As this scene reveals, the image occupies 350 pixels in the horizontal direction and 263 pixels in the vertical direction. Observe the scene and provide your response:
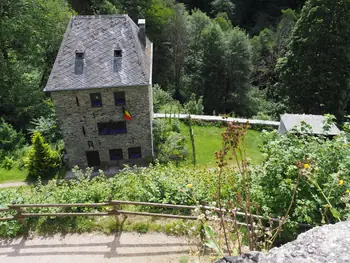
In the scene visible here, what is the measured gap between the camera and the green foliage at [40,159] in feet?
62.8

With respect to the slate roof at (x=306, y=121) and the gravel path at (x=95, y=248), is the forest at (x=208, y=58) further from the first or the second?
the gravel path at (x=95, y=248)

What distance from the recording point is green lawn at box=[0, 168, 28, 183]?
1944 cm

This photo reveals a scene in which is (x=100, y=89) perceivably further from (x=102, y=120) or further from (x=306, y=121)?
(x=306, y=121)

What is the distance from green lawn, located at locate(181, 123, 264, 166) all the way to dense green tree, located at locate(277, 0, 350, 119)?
5049 millimetres

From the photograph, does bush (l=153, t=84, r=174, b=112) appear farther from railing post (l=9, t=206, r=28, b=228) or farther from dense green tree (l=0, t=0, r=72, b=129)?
railing post (l=9, t=206, r=28, b=228)

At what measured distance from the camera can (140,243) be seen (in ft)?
28.9

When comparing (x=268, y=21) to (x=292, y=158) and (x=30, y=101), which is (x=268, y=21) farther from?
(x=292, y=158)

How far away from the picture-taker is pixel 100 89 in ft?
59.8

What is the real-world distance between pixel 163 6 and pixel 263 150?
33.5 metres

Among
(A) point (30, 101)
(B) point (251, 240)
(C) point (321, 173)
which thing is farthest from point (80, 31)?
(B) point (251, 240)

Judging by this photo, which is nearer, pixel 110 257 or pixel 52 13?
pixel 110 257

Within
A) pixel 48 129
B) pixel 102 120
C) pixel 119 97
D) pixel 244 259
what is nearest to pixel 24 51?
pixel 48 129

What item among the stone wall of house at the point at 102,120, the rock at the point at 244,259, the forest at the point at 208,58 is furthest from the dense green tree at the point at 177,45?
the rock at the point at 244,259

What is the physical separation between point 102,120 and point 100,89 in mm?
2172
